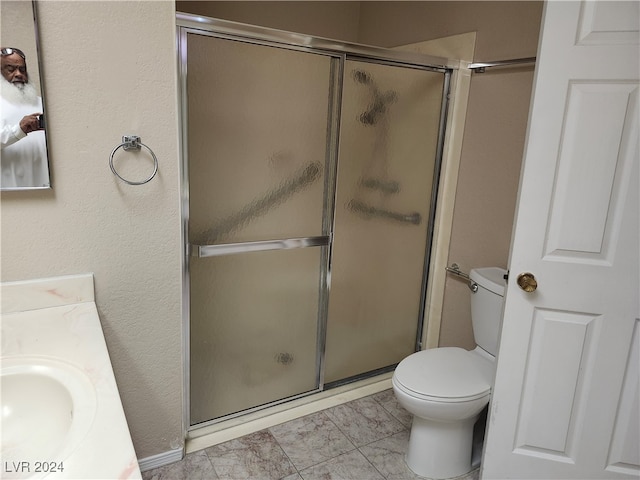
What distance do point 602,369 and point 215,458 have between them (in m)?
1.52

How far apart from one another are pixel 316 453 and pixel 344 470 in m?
0.15

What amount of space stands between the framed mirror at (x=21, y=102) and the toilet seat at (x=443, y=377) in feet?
4.88

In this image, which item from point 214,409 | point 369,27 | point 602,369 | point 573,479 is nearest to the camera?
point 602,369

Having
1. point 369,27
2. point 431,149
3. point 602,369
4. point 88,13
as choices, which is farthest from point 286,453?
point 369,27

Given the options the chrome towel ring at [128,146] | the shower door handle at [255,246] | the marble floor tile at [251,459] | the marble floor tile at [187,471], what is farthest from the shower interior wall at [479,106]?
the marble floor tile at [187,471]

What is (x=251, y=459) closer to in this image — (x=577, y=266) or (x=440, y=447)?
(x=440, y=447)

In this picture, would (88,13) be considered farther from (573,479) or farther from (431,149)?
(573,479)

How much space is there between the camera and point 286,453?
2004 mm

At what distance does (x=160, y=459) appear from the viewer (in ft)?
6.18

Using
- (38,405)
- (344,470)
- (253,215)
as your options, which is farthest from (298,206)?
(38,405)

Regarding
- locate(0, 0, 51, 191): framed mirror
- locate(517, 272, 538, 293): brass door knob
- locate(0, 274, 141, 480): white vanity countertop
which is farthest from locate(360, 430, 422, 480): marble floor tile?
locate(0, 0, 51, 191): framed mirror

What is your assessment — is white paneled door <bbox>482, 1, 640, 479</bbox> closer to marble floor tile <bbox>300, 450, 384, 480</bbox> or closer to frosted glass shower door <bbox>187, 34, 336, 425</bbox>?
marble floor tile <bbox>300, 450, 384, 480</bbox>

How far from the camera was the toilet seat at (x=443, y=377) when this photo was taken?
1790mm

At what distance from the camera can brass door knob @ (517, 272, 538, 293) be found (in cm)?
159
